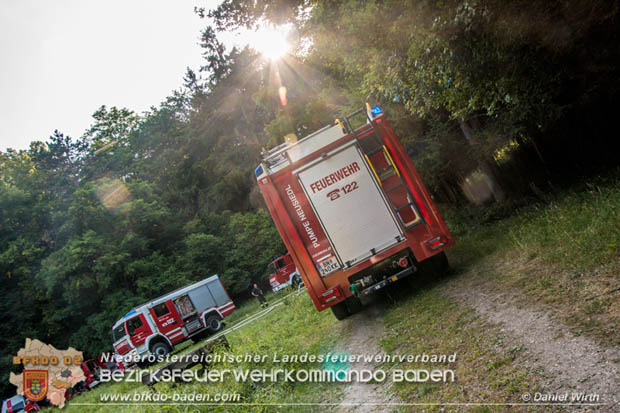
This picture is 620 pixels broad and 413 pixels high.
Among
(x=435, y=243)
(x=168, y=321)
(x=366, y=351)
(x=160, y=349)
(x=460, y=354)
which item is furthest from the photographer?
(x=168, y=321)

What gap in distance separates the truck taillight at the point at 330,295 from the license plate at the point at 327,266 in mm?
326

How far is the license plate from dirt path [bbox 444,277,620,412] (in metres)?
3.19

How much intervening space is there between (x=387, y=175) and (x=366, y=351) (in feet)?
11.1

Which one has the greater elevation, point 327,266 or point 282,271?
point 327,266

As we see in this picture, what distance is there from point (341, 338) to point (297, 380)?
1710 millimetres

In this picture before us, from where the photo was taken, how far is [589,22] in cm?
686

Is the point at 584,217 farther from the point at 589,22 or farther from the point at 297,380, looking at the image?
the point at 297,380

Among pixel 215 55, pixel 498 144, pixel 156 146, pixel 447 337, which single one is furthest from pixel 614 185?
pixel 156 146

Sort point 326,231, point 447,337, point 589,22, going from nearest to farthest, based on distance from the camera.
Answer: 1. point 447,337
2. point 589,22
3. point 326,231

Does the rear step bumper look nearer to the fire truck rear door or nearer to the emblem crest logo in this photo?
the fire truck rear door

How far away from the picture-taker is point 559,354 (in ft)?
12.8

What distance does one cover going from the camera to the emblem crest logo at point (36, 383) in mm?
13117

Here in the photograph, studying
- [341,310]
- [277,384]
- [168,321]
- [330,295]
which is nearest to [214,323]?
[168,321]

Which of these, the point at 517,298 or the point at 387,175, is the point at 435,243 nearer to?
the point at 387,175
